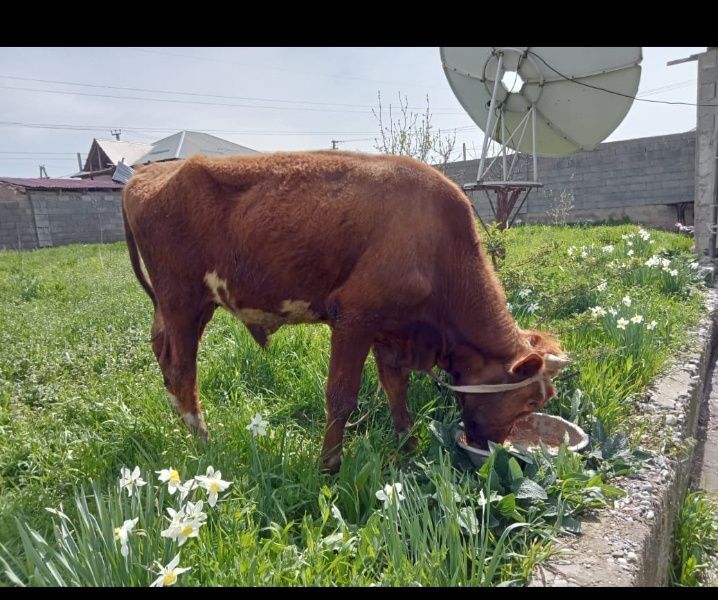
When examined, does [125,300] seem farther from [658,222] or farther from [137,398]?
[658,222]

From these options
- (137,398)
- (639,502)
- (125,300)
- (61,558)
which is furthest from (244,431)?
(125,300)

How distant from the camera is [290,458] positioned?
2.68 m

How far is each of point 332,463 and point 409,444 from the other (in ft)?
1.81

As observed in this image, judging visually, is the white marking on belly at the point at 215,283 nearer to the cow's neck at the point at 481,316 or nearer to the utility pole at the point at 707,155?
the cow's neck at the point at 481,316

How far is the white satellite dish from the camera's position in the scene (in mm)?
6398

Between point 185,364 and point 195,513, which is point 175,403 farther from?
point 195,513

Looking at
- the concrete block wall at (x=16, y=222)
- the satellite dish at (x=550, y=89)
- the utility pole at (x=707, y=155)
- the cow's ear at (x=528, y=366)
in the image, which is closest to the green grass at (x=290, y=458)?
the cow's ear at (x=528, y=366)

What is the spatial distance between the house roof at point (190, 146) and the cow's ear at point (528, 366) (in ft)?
90.4

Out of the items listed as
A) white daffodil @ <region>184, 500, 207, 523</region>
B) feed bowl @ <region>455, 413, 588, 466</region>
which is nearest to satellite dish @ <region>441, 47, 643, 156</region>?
feed bowl @ <region>455, 413, 588, 466</region>

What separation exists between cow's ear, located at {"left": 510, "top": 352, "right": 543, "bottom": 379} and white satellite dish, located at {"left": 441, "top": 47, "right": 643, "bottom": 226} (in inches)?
142

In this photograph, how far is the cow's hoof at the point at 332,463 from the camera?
Answer: 276 centimetres

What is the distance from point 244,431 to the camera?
288 cm

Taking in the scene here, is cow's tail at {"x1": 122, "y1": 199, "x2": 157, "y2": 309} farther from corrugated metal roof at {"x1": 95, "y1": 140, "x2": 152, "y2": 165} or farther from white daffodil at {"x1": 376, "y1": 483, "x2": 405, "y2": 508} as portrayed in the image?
corrugated metal roof at {"x1": 95, "y1": 140, "x2": 152, "y2": 165}

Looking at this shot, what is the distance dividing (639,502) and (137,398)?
2896mm
